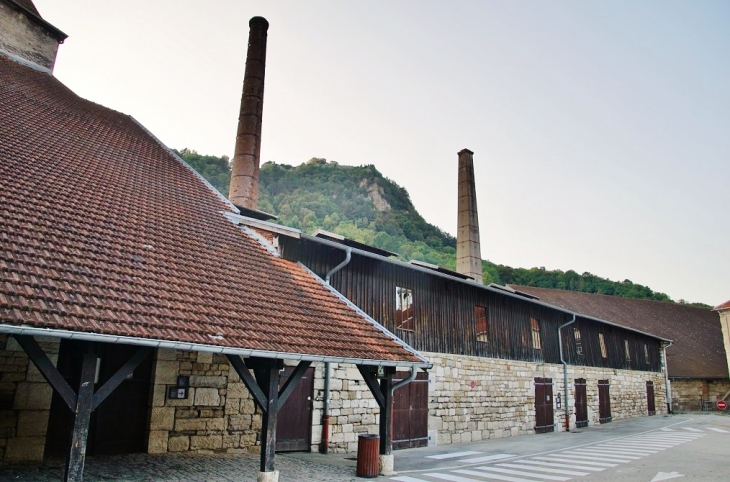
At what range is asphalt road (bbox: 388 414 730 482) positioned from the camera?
29.8 ft

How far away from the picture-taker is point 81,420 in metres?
5.26

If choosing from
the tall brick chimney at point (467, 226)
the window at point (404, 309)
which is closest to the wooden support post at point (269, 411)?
the window at point (404, 309)

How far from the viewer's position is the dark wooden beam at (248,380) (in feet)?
21.1

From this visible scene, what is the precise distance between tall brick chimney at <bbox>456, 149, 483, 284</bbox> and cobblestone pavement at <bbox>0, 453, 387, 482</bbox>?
15.1m

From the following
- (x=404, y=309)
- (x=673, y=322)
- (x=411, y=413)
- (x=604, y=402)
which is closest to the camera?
(x=411, y=413)

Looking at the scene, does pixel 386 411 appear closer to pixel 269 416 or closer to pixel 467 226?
pixel 269 416

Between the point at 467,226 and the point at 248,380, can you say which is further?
the point at 467,226

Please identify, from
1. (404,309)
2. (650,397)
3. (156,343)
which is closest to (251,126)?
(404,309)

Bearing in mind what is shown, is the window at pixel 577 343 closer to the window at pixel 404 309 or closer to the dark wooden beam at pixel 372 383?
the window at pixel 404 309

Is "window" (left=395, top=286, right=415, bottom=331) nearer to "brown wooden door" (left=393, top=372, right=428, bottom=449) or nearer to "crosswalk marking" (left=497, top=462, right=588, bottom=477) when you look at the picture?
"brown wooden door" (left=393, top=372, right=428, bottom=449)

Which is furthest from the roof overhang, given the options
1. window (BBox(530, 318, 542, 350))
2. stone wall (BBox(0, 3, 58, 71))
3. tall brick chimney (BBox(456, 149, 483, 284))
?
tall brick chimney (BBox(456, 149, 483, 284))

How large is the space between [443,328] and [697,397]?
2521cm

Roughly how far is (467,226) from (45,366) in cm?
2082

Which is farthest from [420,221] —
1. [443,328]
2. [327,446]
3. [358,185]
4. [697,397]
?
[327,446]
